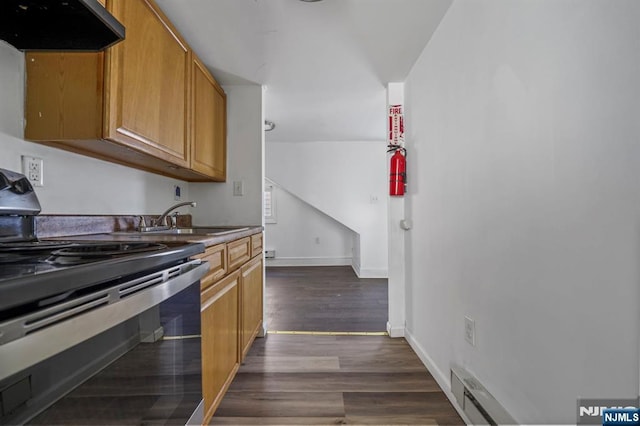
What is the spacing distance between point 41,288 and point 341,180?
4.30m

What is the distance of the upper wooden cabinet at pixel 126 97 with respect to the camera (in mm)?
1077

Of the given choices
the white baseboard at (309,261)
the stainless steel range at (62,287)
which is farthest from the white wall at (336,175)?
the stainless steel range at (62,287)

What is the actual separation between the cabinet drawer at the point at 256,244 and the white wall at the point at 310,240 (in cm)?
306

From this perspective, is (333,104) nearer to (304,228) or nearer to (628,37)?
(628,37)

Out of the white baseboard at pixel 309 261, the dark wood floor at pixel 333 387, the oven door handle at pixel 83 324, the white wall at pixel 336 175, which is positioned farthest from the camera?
the white baseboard at pixel 309 261

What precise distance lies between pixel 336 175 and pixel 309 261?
1795 millimetres

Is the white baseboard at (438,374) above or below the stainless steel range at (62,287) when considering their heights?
below

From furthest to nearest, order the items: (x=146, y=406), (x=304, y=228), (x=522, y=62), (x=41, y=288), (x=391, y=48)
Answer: (x=304, y=228), (x=391, y=48), (x=522, y=62), (x=146, y=406), (x=41, y=288)

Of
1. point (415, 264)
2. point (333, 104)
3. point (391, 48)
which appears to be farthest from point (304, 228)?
point (391, 48)

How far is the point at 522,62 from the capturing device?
945 mm

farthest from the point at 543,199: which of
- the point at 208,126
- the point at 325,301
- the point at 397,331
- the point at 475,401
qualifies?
the point at 325,301

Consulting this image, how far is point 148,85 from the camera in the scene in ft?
4.31

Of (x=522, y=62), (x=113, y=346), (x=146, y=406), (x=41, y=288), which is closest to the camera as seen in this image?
(x=41, y=288)

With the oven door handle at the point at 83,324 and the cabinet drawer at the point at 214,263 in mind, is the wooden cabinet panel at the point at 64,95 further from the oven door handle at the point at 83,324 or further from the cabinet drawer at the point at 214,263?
the oven door handle at the point at 83,324
